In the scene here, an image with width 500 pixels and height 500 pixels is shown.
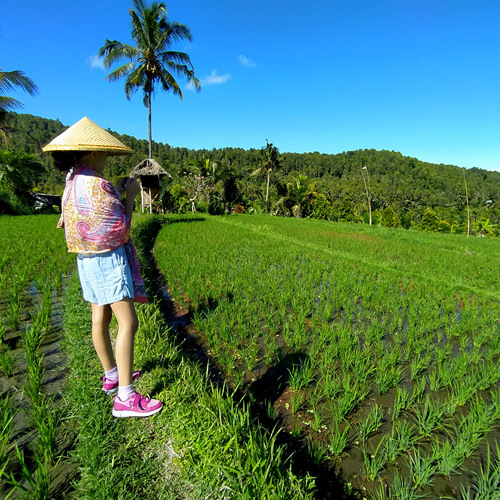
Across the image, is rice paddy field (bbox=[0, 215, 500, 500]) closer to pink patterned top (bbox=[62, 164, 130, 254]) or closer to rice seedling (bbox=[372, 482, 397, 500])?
rice seedling (bbox=[372, 482, 397, 500])

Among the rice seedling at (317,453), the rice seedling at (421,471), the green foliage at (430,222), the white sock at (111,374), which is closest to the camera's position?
the rice seedling at (421,471)

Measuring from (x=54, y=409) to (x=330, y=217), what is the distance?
97.8ft

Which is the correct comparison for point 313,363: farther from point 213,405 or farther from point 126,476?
point 126,476

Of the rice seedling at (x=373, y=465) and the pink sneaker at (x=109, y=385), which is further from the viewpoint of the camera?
the pink sneaker at (x=109, y=385)

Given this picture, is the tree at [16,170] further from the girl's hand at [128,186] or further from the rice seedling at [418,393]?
the rice seedling at [418,393]

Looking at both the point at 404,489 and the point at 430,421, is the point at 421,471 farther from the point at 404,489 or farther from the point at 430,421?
the point at 430,421

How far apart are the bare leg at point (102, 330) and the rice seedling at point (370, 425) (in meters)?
1.58

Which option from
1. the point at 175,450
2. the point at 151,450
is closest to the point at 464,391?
the point at 175,450

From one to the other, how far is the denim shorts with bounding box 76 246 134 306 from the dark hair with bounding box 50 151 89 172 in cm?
48

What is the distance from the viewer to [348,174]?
211 ft

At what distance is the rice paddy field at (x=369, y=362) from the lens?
164cm

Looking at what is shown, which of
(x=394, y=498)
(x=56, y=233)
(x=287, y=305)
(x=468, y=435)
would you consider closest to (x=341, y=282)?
(x=287, y=305)

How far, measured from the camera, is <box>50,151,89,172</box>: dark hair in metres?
1.45

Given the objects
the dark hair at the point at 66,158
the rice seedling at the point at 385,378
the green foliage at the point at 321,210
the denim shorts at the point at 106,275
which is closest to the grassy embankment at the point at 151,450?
the denim shorts at the point at 106,275
